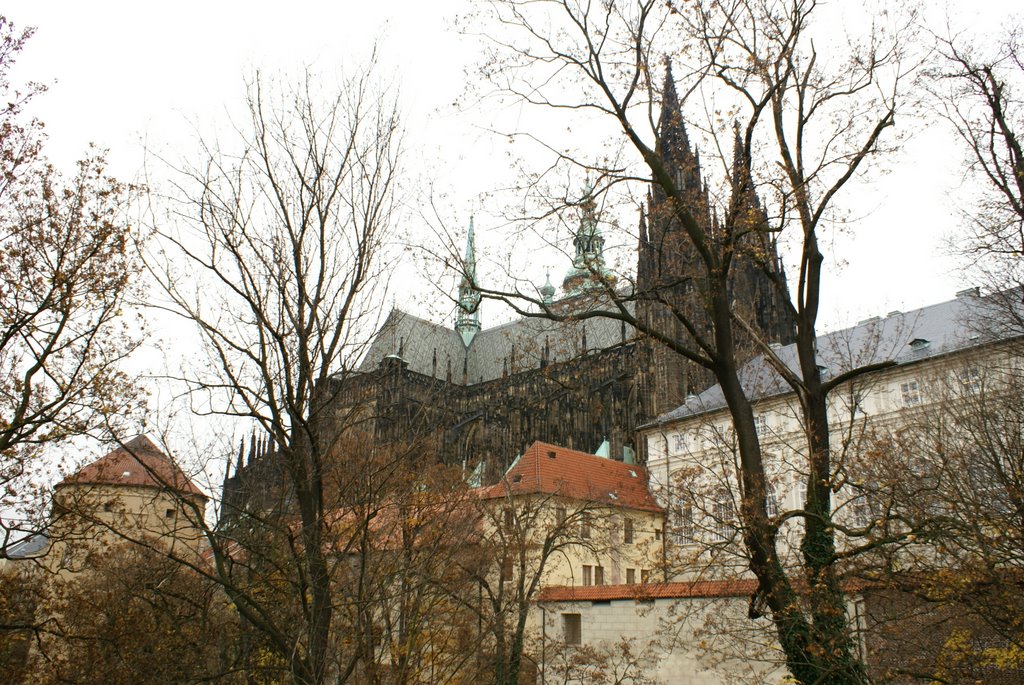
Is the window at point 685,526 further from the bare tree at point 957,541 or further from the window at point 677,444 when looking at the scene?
the window at point 677,444

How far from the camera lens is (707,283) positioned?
9070 millimetres

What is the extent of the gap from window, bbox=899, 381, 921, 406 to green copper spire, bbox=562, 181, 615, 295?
2480 cm

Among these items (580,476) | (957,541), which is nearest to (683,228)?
(957,541)

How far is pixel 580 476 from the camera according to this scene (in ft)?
115

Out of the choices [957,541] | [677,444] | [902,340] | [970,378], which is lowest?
[957,541]

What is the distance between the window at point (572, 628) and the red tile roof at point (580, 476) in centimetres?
744

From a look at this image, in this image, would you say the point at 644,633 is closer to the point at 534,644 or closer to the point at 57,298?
the point at 534,644

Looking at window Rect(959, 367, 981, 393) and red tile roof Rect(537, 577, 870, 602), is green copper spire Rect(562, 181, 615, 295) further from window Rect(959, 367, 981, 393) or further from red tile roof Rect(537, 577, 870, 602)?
window Rect(959, 367, 981, 393)

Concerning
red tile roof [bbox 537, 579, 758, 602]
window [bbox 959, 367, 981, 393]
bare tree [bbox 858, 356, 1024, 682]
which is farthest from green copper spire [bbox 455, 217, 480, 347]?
window [bbox 959, 367, 981, 393]

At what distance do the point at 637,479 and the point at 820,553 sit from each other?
28650 millimetres

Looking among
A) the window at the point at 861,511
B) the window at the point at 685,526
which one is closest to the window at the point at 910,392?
the window at the point at 861,511

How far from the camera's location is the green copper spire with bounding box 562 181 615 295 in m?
9.01

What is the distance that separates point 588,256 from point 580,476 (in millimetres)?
26664

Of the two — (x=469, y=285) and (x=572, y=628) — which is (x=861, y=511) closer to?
(x=572, y=628)
